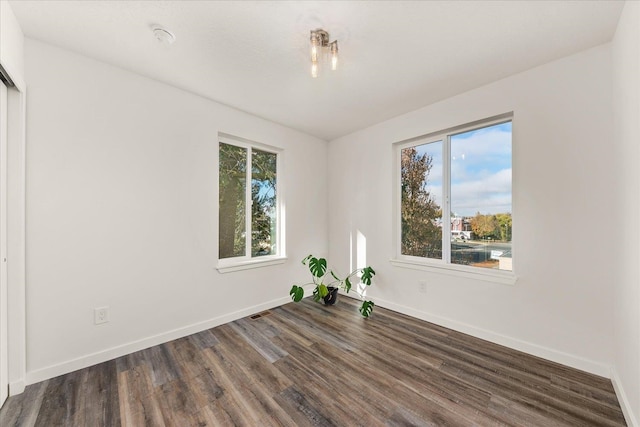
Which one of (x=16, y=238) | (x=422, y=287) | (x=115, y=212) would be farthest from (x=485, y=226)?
(x=16, y=238)

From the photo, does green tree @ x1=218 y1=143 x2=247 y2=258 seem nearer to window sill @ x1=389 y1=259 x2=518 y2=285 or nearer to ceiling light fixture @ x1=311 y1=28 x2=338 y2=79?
Answer: ceiling light fixture @ x1=311 y1=28 x2=338 y2=79

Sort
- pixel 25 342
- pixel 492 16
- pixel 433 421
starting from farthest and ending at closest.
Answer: pixel 25 342, pixel 492 16, pixel 433 421

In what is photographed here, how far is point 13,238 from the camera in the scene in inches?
66.3

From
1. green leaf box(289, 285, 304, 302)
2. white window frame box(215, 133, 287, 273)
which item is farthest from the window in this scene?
green leaf box(289, 285, 304, 302)

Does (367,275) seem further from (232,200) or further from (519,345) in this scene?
(232,200)

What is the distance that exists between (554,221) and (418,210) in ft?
4.18

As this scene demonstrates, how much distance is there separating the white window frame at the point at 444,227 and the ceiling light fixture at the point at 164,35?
8.30 feet

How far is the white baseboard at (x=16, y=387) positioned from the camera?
1.67m

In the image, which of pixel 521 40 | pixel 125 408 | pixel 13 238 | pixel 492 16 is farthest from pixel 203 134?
pixel 521 40

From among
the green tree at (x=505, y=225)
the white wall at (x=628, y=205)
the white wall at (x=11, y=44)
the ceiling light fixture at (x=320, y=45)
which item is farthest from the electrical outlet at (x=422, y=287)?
the white wall at (x=11, y=44)

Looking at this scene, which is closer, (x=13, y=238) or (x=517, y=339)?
(x=13, y=238)

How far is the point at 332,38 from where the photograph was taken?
181 cm

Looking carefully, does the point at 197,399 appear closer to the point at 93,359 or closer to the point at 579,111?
the point at 93,359

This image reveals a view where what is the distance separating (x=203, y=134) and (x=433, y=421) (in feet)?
10.0
